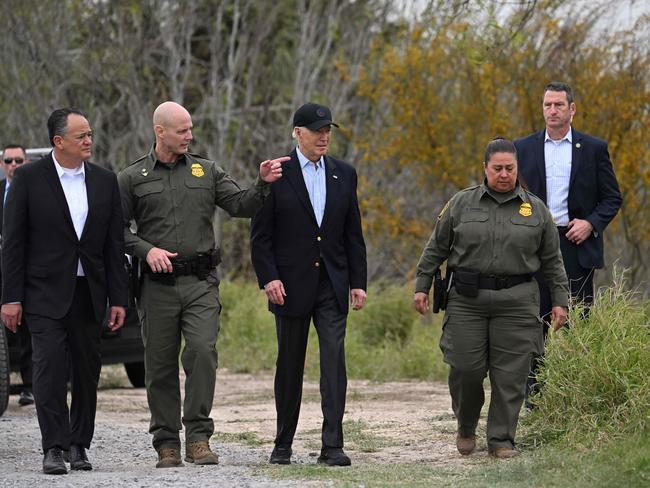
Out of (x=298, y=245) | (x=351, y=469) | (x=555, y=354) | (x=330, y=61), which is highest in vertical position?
(x=330, y=61)

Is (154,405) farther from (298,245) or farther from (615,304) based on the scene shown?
(615,304)

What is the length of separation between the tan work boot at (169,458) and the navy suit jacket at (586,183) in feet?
9.92

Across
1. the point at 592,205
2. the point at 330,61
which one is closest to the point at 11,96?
the point at 330,61

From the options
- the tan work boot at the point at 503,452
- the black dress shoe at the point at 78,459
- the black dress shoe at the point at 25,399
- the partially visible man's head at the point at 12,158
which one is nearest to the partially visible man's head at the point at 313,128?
the tan work boot at the point at 503,452

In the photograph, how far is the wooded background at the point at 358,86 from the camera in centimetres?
1783

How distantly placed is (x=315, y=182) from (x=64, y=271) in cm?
157

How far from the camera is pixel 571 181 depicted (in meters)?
9.86

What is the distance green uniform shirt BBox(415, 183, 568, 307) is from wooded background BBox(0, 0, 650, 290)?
743 cm

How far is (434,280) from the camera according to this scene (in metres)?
8.91

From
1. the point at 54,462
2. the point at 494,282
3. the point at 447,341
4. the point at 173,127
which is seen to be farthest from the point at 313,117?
the point at 54,462

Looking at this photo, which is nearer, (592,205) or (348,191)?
(348,191)

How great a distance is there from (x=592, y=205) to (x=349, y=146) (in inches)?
552

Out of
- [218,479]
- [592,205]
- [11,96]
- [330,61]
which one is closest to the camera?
[218,479]

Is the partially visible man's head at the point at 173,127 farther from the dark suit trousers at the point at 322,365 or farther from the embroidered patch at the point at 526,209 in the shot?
the embroidered patch at the point at 526,209
